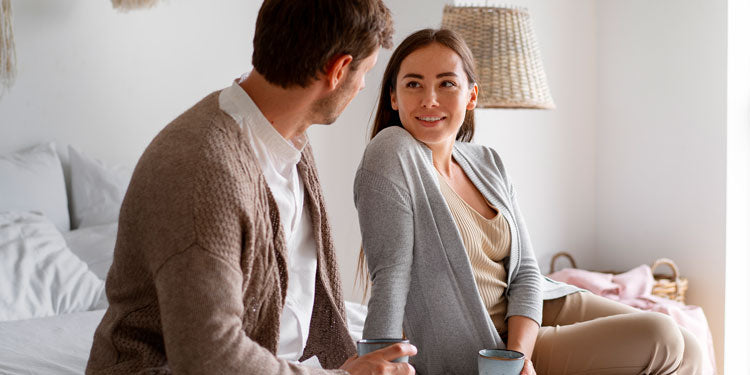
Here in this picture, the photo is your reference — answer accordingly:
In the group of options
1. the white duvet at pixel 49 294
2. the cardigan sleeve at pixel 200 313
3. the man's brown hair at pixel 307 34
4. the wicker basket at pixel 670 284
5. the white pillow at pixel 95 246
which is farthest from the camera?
the wicker basket at pixel 670 284

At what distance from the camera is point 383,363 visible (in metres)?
1.09

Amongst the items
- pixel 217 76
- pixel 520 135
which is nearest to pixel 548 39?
pixel 520 135

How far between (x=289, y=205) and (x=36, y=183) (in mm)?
1428

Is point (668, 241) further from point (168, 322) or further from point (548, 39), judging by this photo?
point (168, 322)

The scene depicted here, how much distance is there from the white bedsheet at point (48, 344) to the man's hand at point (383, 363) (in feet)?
1.85

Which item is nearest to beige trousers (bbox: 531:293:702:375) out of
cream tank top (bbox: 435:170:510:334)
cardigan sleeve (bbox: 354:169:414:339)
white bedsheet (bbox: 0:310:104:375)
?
cream tank top (bbox: 435:170:510:334)

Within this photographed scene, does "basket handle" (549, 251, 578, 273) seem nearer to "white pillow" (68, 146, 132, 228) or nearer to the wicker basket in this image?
the wicker basket

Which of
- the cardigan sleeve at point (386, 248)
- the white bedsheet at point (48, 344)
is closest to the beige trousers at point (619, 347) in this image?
the cardigan sleeve at point (386, 248)

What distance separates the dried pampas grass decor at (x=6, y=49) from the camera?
2.43m

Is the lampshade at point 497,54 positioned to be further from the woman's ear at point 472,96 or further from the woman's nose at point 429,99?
the woman's nose at point 429,99

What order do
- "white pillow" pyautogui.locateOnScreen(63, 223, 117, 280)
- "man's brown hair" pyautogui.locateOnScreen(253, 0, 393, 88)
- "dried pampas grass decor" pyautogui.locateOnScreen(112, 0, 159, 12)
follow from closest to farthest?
"man's brown hair" pyautogui.locateOnScreen(253, 0, 393, 88)
"white pillow" pyautogui.locateOnScreen(63, 223, 117, 280)
"dried pampas grass decor" pyautogui.locateOnScreen(112, 0, 159, 12)

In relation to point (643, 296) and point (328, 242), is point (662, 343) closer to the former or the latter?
point (328, 242)

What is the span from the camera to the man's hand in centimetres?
109

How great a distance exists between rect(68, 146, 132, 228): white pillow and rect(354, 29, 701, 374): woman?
1.25 m
